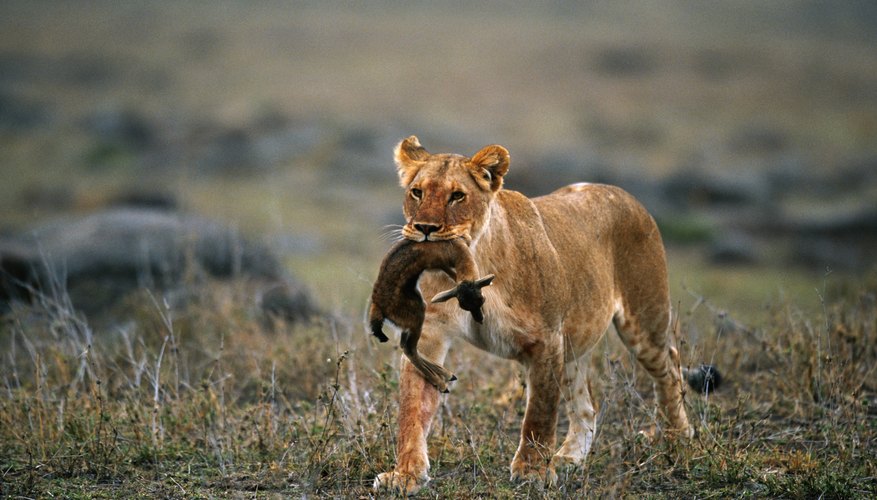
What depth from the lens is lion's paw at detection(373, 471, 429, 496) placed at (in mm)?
4922

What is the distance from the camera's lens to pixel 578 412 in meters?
6.38

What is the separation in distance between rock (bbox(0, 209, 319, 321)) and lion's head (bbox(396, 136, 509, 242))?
166 inches

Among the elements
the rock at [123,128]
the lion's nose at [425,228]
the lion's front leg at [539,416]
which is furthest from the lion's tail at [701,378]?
the rock at [123,128]

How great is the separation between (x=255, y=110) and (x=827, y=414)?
3406cm

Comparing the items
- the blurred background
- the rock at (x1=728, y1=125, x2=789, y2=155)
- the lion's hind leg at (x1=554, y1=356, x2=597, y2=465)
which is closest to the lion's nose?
the blurred background

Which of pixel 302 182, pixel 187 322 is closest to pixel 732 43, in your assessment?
pixel 302 182

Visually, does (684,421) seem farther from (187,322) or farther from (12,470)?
(187,322)

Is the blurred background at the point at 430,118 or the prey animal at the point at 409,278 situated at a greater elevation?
the prey animal at the point at 409,278

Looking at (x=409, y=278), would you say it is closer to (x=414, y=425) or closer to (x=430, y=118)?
(x=414, y=425)

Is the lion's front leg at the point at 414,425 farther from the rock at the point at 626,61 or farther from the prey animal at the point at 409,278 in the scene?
the rock at the point at 626,61

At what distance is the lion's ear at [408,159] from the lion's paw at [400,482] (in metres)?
1.38

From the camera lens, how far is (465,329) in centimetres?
511

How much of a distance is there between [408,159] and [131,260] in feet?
18.1

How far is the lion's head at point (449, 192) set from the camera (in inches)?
190
